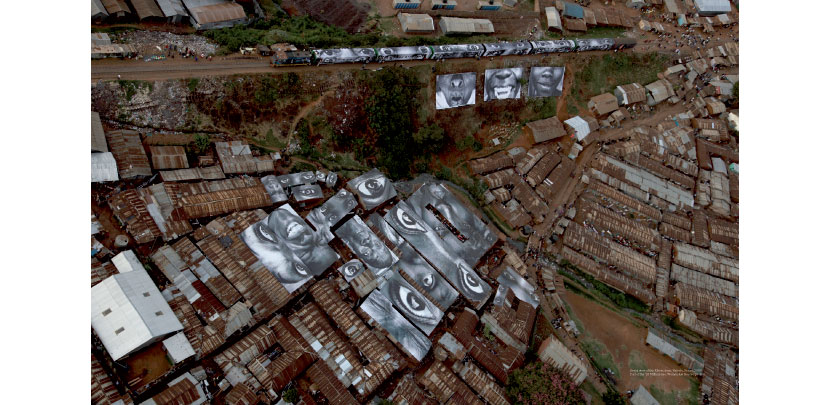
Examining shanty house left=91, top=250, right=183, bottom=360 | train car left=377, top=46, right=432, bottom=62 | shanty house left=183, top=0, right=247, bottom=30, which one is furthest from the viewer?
train car left=377, top=46, right=432, bottom=62

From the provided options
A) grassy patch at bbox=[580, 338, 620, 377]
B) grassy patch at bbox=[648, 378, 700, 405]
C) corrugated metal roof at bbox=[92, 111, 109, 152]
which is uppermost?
corrugated metal roof at bbox=[92, 111, 109, 152]

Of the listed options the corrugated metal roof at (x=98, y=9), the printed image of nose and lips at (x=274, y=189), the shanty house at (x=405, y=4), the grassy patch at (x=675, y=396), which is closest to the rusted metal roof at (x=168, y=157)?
the printed image of nose and lips at (x=274, y=189)

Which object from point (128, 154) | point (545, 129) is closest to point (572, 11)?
point (545, 129)

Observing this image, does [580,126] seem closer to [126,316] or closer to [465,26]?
[465,26]

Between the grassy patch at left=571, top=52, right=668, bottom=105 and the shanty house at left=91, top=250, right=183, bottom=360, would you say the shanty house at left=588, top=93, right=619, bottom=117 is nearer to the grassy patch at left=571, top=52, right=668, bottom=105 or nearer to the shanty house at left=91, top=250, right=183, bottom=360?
the grassy patch at left=571, top=52, right=668, bottom=105

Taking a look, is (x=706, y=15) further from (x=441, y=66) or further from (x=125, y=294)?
(x=125, y=294)

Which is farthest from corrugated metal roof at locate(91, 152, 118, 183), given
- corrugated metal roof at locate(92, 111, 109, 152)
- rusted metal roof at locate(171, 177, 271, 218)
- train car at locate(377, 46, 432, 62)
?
train car at locate(377, 46, 432, 62)
